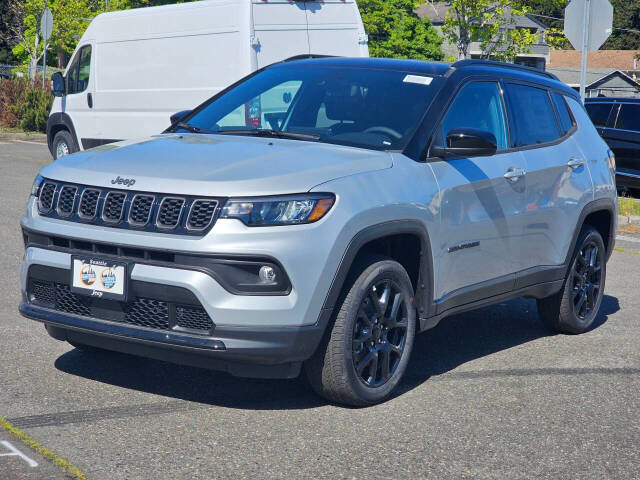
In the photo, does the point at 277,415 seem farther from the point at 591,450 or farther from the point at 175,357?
the point at 591,450

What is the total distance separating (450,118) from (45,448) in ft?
9.33

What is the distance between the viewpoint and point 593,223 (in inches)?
296

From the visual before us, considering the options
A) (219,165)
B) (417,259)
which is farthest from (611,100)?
(219,165)

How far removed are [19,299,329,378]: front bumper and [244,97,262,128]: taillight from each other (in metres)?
1.75

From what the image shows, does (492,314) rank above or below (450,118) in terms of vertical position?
below

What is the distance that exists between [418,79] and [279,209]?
67.9 inches

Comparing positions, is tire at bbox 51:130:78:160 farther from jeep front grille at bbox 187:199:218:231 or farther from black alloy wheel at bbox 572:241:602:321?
jeep front grille at bbox 187:199:218:231

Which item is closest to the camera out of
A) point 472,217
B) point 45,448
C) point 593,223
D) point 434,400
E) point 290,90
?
point 45,448

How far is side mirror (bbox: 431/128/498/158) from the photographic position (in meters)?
5.46

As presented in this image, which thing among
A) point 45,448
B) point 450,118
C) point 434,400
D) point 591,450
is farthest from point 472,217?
point 45,448

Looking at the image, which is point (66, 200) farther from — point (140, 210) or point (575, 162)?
point (575, 162)

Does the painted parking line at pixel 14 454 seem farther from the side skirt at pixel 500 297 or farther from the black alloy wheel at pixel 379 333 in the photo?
the side skirt at pixel 500 297

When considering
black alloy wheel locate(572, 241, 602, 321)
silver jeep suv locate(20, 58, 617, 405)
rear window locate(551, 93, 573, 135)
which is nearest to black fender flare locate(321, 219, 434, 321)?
silver jeep suv locate(20, 58, 617, 405)

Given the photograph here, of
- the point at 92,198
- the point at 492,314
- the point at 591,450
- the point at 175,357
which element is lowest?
the point at 492,314
